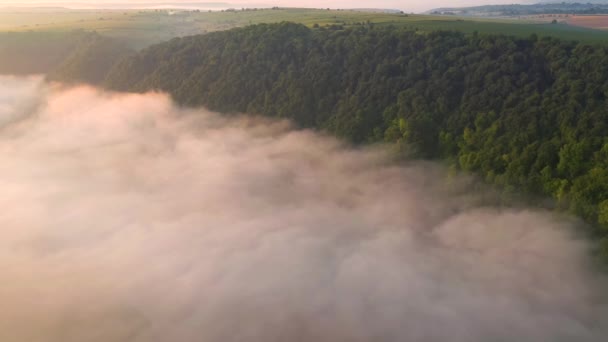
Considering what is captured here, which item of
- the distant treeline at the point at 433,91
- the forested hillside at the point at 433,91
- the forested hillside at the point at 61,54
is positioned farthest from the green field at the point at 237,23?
the distant treeline at the point at 433,91

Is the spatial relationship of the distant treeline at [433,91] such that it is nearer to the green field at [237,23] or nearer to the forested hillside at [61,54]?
the green field at [237,23]

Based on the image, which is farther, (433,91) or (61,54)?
(61,54)

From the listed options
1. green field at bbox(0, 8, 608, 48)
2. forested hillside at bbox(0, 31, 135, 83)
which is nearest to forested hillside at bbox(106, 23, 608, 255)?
green field at bbox(0, 8, 608, 48)

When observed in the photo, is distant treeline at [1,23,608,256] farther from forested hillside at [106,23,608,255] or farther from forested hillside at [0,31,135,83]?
forested hillside at [0,31,135,83]

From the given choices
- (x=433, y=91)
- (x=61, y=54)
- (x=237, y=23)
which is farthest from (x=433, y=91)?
(x=61, y=54)

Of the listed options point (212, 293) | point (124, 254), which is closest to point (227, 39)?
point (124, 254)

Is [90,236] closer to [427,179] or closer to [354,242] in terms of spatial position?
[354,242]

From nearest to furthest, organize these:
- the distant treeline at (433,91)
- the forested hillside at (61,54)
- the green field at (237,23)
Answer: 1. the distant treeline at (433,91)
2. the green field at (237,23)
3. the forested hillside at (61,54)

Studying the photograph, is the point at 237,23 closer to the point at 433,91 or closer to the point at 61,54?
the point at 61,54
